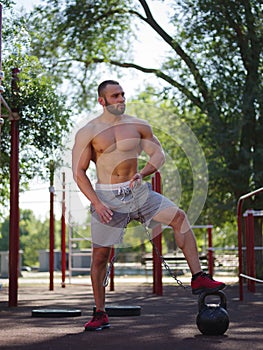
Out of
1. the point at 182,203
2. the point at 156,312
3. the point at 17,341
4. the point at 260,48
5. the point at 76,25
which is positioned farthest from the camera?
the point at 182,203

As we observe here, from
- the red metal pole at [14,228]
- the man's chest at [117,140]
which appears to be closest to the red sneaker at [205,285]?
the man's chest at [117,140]

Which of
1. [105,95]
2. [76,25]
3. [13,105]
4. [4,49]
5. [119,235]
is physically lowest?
[119,235]

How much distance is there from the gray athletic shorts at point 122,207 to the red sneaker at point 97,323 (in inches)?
18.3

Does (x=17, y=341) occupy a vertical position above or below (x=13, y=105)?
below

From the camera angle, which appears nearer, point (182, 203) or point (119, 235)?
point (119, 235)

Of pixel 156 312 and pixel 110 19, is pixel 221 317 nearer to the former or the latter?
pixel 156 312

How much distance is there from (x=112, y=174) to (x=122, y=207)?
234mm

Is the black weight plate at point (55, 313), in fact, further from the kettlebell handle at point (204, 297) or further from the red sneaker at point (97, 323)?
the kettlebell handle at point (204, 297)

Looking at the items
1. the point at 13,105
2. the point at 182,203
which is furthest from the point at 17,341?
the point at 182,203

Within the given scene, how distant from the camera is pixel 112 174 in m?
4.75

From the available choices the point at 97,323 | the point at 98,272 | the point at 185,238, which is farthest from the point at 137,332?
the point at 185,238

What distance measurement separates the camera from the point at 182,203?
1888 cm

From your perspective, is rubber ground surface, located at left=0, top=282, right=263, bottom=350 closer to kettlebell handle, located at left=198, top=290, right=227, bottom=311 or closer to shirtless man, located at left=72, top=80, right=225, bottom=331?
kettlebell handle, located at left=198, top=290, right=227, bottom=311

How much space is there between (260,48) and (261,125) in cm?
148
